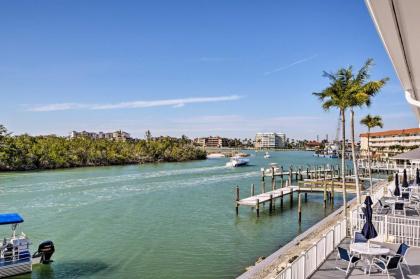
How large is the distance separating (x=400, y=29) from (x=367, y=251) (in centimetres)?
918

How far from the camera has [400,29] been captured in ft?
8.01

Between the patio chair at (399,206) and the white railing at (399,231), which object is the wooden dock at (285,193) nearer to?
the patio chair at (399,206)

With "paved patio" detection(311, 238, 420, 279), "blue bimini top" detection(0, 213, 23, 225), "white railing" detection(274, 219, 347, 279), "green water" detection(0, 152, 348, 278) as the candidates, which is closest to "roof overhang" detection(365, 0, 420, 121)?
"white railing" detection(274, 219, 347, 279)

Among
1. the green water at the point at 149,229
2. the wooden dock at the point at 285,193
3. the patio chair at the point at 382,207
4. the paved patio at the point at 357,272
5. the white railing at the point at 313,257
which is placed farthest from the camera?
the wooden dock at the point at 285,193

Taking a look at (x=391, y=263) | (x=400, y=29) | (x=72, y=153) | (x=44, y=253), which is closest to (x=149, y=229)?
(x=44, y=253)

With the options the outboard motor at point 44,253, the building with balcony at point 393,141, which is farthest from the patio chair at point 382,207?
the building with balcony at point 393,141

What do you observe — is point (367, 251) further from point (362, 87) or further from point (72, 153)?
point (72, 153)

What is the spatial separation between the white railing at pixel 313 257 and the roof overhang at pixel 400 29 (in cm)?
653

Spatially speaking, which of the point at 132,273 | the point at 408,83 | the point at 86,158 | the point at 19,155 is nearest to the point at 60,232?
the point at 132,273

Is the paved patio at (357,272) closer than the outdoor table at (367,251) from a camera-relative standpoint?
No

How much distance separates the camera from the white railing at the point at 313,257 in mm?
9234

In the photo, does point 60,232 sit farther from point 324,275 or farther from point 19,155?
point 19,155

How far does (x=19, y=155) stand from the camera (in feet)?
293

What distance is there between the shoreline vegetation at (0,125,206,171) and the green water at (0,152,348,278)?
43991mm
